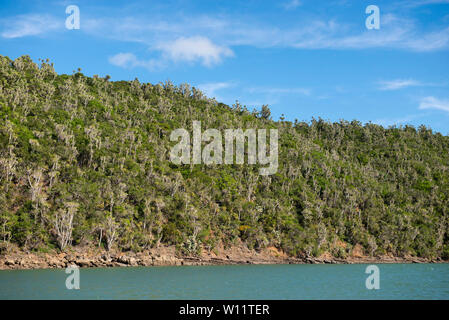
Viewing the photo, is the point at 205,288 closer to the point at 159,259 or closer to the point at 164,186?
the point at 159,259

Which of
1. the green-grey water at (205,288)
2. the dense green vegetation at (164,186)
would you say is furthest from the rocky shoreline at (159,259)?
the green-grey water at (205,288)

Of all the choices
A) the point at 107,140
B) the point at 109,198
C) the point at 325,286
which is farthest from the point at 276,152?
the point at 325,286

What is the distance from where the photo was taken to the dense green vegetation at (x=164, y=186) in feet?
233

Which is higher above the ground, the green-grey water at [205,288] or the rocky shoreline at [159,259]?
the green-grey water at [205,288]

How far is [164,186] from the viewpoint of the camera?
290 feet

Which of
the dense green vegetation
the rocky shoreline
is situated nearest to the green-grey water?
the rocky shoreline

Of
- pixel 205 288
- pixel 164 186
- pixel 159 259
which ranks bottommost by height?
pixel 159 259

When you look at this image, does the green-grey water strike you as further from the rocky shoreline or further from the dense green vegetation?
the dense green vegetation

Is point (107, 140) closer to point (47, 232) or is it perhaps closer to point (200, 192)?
point (200, 192)

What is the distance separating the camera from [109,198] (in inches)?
3051

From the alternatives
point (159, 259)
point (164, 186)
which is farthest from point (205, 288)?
point (164, 186)

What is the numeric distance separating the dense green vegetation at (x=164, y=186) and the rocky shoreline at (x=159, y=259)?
6.29ft

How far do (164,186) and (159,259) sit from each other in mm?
18919

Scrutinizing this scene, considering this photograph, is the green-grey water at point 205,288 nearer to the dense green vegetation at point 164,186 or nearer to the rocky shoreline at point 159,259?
the rocky shoreline at point 159,259
